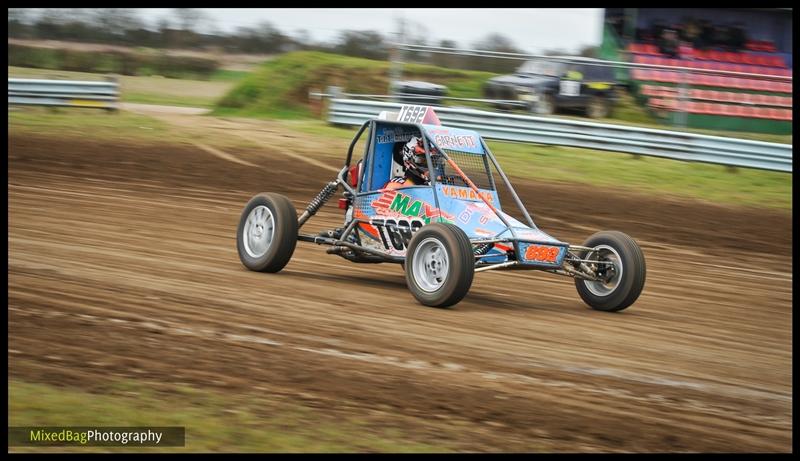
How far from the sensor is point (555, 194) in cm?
1683

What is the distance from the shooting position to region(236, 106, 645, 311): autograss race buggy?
854 centimetres

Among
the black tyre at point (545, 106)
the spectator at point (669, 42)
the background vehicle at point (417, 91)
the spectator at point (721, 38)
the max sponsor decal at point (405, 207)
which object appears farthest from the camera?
the spectator at point (721, 38)

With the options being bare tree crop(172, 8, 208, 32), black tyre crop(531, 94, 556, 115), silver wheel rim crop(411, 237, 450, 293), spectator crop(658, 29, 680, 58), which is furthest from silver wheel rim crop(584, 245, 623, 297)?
bare tree crop(172, 8, 208, 32)

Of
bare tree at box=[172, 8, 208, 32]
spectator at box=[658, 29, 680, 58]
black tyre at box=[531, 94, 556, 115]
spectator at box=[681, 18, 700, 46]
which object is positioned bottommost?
black tyre at box=[531, 94, 556, 115]

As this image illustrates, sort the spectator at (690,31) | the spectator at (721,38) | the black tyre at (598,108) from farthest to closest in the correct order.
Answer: the spectator at (721,38)
the spectator at (690,31)
the black tyre at (598,108)

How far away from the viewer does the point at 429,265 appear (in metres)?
8.58

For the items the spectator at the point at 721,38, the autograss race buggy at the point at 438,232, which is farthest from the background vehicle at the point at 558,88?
the autograss race buggy at the point at 438,232

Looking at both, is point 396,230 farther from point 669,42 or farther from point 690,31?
point 690,31

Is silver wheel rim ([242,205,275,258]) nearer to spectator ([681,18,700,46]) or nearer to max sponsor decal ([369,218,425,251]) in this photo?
max sponsor decal ([369,218,425,251])

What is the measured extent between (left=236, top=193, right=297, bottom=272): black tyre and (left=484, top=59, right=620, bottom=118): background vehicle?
12.0 meters

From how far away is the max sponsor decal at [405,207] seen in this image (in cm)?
908

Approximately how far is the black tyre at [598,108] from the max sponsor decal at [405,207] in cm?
1291

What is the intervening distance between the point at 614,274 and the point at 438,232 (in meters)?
1.63

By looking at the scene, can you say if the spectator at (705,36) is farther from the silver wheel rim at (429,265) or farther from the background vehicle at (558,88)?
the silver wheel rim at (429,265)
